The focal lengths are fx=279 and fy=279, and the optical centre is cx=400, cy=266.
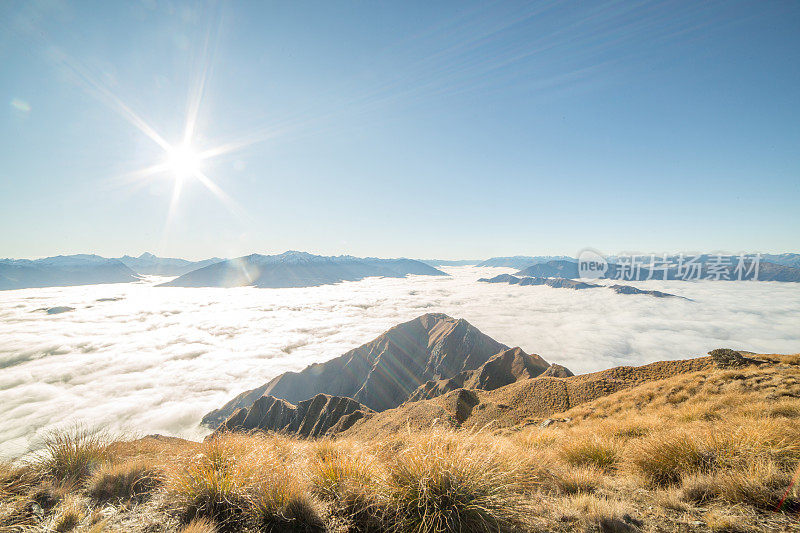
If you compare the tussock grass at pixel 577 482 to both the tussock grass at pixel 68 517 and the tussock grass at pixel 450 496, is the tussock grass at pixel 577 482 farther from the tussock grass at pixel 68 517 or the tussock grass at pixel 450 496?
the tussock grass at pixel 68 517

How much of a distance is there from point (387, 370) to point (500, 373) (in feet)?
168

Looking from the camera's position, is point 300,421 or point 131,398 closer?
point 300,421

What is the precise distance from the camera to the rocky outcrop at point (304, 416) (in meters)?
46.8

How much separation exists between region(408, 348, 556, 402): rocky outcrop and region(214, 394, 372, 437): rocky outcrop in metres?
19.6

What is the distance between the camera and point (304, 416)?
179ft

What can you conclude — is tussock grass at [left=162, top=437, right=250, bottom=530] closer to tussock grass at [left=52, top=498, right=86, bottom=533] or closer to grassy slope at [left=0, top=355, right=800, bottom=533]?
grassy slope at [left=0, top=355, right=800, bottom=533]

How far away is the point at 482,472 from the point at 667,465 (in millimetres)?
3353

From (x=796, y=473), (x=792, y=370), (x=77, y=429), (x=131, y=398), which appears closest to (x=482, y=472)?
(x=796, y=473)

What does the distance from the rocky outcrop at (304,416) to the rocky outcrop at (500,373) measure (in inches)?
771

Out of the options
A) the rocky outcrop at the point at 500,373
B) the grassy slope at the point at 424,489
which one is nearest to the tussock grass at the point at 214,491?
the grassy slope at the point at 424,489

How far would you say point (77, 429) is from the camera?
18.8 feet

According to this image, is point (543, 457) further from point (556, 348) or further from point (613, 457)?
point (556, 348)

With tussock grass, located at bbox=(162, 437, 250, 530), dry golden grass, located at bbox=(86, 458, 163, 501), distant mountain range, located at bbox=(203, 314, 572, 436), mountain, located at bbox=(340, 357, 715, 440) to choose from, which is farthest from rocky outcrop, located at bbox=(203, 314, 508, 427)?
tussock grass, located at bbox=(162, 437, 250, 530)

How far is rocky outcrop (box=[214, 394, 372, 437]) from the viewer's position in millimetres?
46812
